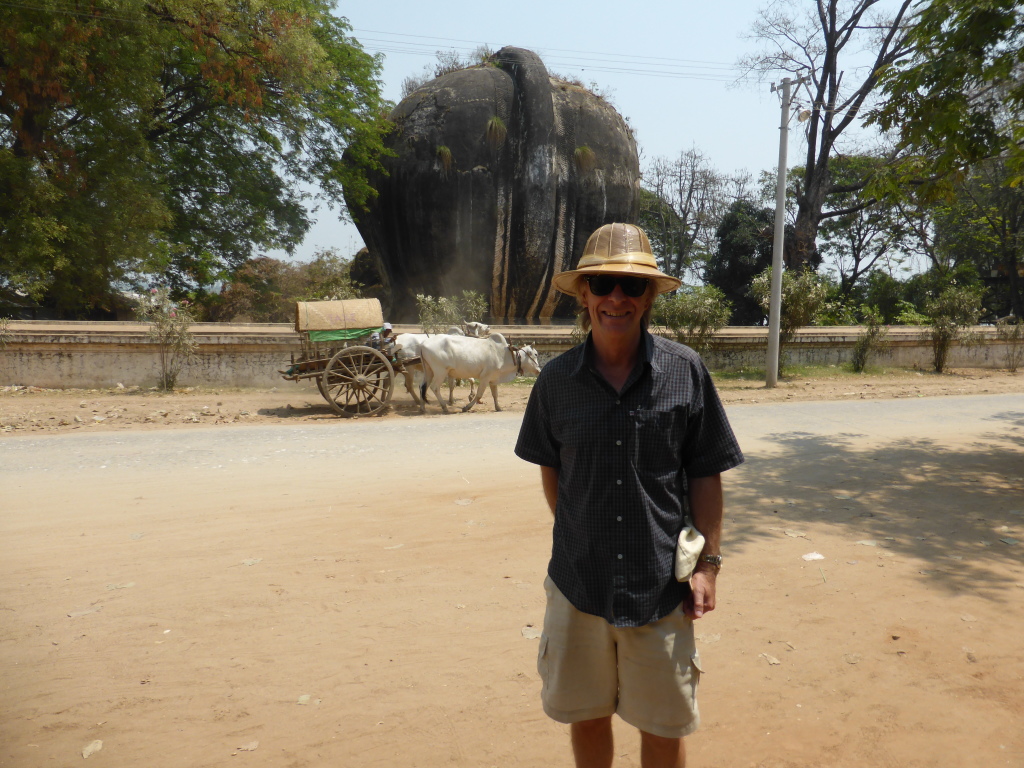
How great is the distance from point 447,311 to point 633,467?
51.7ft

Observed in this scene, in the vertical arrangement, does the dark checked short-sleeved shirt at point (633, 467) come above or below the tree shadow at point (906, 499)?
above

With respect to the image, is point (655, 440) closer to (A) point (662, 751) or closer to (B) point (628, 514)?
(B) point (628, 514)

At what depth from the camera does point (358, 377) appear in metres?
11.0

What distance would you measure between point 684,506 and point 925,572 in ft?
10.7

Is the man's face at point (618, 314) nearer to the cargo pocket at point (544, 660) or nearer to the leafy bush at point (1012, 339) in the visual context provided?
the cargo pocket at point (544, 660)

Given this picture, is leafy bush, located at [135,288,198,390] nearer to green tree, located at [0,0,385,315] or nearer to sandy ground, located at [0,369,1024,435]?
sandy ground, located at [0,369,1024,435]

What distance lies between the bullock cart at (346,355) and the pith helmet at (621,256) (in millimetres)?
9120

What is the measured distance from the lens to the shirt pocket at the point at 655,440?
2061 millimetres

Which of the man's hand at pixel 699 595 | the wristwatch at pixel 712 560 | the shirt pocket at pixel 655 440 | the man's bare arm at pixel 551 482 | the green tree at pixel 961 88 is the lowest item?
the man's hand at pixel 699 595

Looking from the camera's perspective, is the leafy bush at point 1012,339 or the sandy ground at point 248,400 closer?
the sandy ground at point 248,400

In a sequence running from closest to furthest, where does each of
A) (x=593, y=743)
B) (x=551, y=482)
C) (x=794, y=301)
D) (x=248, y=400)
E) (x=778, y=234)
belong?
(x=593, y=743), (x=551, y=482), (x=248, y=400), (x=778, y=234), (x=794, y=301)

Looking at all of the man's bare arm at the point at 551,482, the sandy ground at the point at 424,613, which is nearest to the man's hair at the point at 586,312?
the man's bare arm at the point at 551,482

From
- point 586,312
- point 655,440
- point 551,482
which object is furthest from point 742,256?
point 655,440

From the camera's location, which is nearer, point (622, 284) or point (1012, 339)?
point (622, 284)
